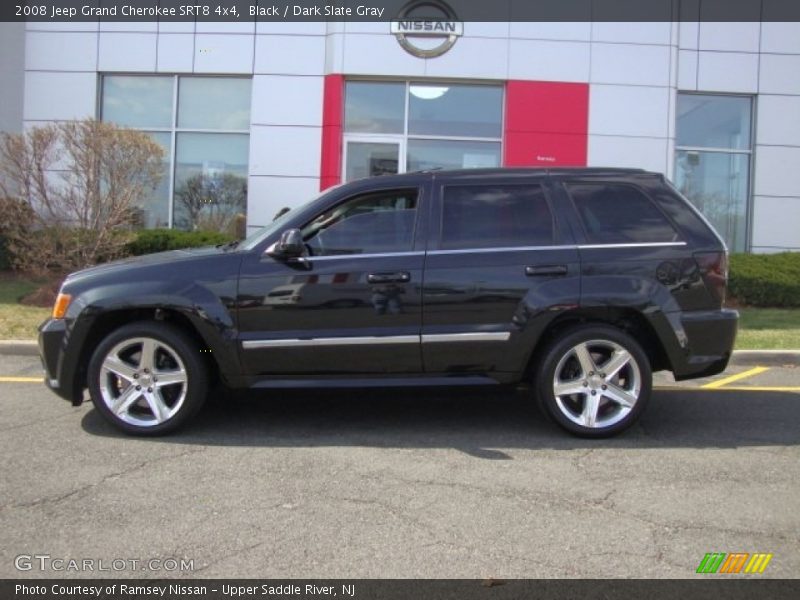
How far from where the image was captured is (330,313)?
4891 mm

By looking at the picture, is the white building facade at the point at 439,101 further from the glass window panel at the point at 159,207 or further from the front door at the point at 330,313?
the front door at the point at 330,313

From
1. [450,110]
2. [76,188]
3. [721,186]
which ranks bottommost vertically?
[76,188]

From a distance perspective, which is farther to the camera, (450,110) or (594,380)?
(450,110)

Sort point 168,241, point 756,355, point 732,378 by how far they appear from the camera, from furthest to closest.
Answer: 1. point 168,241
2. point 756,355
3. point 732,378

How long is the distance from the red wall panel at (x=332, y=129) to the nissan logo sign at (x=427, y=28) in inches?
52.4

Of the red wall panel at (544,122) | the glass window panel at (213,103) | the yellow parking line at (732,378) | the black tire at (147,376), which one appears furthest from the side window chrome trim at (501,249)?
the glass window panel at (213,103)

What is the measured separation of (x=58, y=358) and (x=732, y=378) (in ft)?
19.9

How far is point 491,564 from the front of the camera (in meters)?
3.26

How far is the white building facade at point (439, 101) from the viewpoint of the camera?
1273 cm

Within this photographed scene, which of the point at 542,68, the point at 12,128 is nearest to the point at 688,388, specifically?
the point at 542,68

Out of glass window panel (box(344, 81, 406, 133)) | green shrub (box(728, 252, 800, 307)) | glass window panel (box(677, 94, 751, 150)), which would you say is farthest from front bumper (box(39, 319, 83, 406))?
glass window panel (box(677, 94, 751, 150))

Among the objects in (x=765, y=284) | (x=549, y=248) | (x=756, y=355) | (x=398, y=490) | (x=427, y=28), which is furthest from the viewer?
(x=427, y=28)
